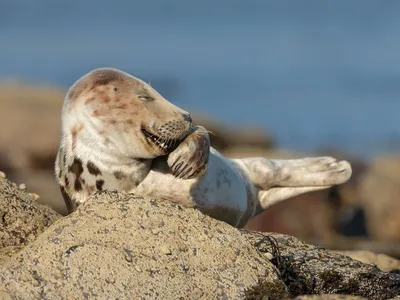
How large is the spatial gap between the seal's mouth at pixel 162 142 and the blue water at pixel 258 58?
25.6m

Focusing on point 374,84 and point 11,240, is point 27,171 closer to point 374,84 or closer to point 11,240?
point 11,240

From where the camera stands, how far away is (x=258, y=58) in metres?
73.0

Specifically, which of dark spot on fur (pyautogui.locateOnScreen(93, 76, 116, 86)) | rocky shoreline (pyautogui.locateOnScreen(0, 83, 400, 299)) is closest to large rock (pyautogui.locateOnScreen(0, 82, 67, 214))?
dark spot on fur (pyautogui.locateOnScreen(93, 76, 116, 86))

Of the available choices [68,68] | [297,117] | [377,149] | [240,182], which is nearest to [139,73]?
[68,68]

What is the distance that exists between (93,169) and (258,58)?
65808 millimetres

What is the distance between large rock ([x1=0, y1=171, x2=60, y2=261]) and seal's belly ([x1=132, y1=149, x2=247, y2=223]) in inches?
24.4

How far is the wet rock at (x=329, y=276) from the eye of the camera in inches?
255

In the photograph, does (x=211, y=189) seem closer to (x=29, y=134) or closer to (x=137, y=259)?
(x=137, y=259)

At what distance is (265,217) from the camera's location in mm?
16891

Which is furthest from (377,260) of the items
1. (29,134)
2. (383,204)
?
(29,134)

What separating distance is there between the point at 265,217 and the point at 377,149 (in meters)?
19.0

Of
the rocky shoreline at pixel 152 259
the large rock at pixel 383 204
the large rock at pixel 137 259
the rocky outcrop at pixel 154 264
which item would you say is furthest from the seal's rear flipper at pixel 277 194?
the large rock at pixel 383 204

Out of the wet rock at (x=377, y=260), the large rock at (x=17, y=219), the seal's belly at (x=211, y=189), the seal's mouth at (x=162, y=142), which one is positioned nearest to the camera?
the large rock at (x=17, y=219)

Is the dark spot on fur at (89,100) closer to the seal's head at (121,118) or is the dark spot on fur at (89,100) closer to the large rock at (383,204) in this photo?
the seal's head at (121,118)
